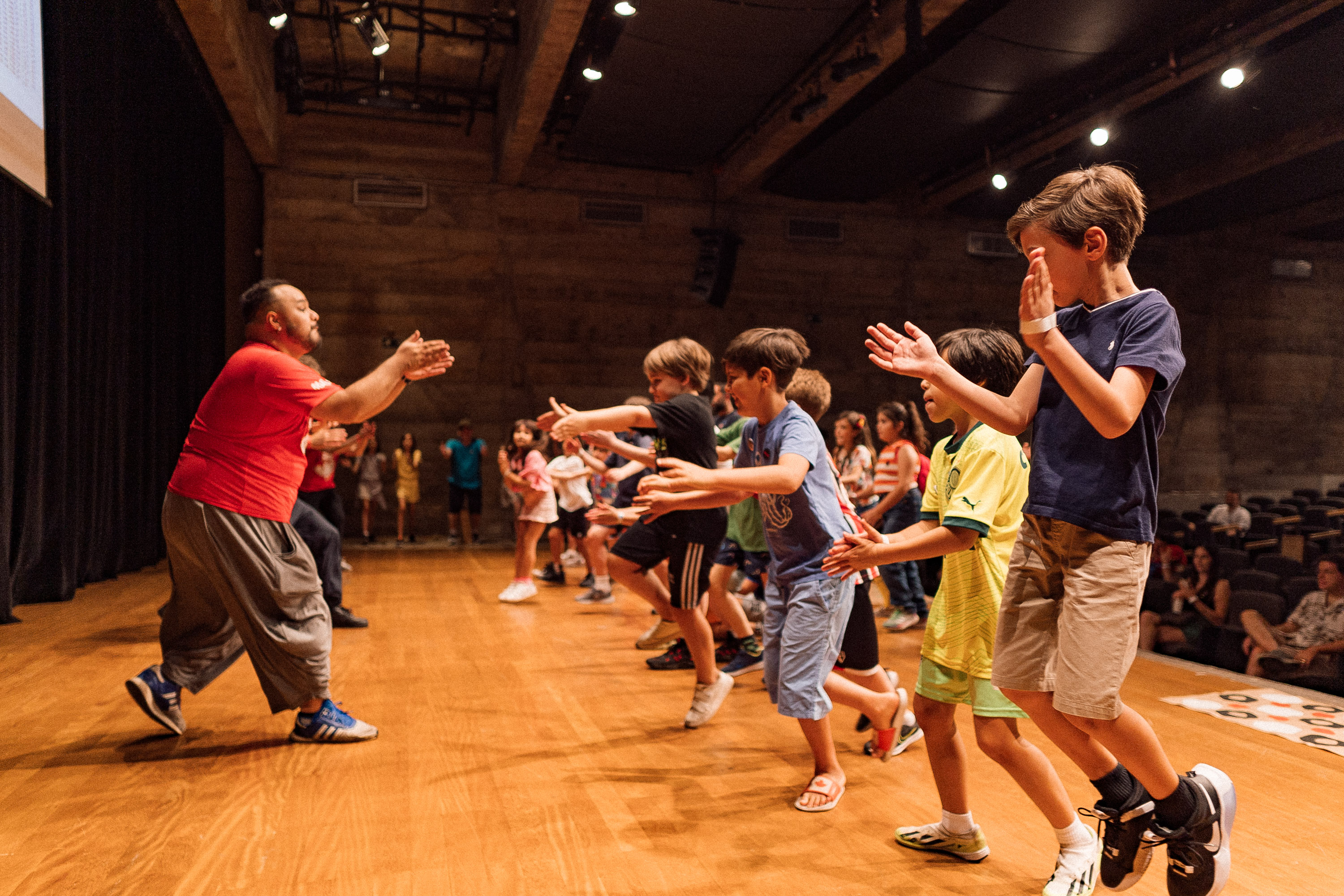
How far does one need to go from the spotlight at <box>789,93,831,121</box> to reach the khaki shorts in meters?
7.44

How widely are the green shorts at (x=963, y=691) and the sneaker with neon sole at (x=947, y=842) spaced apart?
1.19 ft

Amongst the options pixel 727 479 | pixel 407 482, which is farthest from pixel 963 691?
pixel 407 482

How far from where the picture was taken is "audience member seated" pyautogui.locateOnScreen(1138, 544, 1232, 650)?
5309 millimetres

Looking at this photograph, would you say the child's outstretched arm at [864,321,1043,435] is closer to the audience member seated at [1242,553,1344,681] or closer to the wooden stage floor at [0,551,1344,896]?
the wooden stage floor at [0,551,1344,896]

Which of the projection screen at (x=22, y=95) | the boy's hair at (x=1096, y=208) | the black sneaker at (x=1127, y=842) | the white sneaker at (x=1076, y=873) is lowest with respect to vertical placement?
the white sneaker at (x=1076, y=873)

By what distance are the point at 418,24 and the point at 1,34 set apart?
560 centimetres

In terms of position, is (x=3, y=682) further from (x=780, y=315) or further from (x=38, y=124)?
(x=780, y=315)

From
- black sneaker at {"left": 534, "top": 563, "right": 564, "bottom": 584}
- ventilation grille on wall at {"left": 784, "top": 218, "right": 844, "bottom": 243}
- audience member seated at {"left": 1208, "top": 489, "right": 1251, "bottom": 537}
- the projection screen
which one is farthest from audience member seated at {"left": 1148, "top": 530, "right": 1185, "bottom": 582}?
ventilation grille on wall at {"left": 784, "top": 218, "right": 844, "bottom": 243}

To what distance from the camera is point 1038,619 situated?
1.74 metres

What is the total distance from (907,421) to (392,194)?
27.5 feet

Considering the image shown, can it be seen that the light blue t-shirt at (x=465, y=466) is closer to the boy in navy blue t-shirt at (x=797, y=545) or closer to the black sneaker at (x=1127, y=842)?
the boy in navy blue t-shirt at (x=797, y=545)

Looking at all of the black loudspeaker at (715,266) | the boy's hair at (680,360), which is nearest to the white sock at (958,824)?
the boy's hair at (680,360)

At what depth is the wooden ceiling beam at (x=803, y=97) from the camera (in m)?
7.02

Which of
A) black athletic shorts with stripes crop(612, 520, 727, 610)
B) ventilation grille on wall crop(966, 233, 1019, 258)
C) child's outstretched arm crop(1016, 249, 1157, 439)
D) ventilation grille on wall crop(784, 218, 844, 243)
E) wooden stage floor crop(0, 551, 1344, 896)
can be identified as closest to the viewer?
child's outstretched arm crop(1016, 249, 1157, 439)
